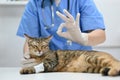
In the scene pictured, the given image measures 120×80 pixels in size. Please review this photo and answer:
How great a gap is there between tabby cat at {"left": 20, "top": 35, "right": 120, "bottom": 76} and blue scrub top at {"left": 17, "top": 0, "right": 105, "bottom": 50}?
0.10 meters

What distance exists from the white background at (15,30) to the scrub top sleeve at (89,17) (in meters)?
0.46

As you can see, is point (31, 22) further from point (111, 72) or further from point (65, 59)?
point (111, 72)

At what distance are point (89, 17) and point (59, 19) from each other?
161 mm

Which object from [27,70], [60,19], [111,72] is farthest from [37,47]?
[111,72]

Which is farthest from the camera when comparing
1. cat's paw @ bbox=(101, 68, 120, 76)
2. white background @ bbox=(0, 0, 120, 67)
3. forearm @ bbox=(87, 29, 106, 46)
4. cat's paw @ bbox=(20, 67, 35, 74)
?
white background @ bbox=(0, 0, 120, 67)

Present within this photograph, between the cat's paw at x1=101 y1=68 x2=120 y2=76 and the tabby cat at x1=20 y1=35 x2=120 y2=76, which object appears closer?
the cat's paw at x1=101 y1=68 x2=120 y2=76

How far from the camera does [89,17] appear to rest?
126cm

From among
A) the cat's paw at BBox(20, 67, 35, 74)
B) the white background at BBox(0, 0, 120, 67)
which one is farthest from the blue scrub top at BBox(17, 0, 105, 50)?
the white background at BBox(0, 0, 120, 67)

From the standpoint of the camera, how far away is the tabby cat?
3.45 ft

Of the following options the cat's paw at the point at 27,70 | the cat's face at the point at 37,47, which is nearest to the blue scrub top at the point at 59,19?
the cat's face at the point at 37,47

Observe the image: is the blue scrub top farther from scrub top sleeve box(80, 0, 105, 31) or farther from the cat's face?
the cat's face

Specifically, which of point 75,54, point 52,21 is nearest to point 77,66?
point 75,54

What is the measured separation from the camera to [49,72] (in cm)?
108

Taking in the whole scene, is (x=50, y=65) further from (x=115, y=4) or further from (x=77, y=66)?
(x=115, y=4)
